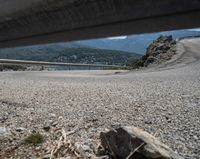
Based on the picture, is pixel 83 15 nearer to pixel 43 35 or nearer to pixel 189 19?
pixel 43 35

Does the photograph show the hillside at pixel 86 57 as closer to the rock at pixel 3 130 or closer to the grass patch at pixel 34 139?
the rock at pixel 3 130

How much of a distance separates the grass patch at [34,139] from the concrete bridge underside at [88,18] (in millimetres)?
1258

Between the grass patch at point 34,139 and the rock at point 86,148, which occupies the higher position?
the grass patch at point 34,139

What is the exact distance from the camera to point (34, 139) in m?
4.09

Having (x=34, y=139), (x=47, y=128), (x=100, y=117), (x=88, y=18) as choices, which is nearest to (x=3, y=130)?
(x=47, y=128)

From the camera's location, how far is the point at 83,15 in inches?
146

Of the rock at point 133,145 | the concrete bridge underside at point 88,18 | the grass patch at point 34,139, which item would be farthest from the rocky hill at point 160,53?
the rock at point 133,145

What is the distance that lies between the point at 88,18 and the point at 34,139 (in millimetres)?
1624

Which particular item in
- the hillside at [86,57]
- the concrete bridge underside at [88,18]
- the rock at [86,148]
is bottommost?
the rock at [86,148]

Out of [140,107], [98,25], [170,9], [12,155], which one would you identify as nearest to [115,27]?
[98,25]

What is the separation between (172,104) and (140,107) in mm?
696

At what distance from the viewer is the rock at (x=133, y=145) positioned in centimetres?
313

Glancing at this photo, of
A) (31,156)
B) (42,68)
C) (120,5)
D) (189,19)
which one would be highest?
(42,68)

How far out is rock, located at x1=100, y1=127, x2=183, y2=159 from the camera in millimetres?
3127
